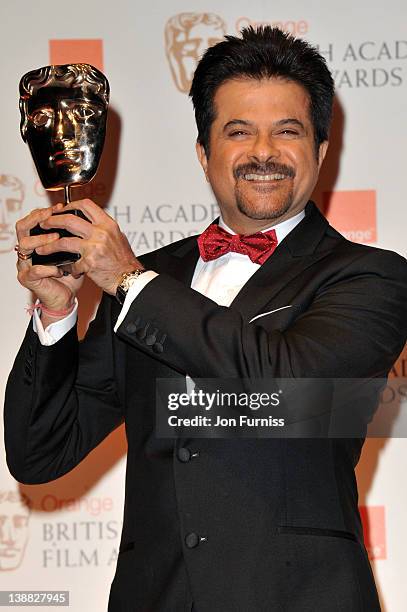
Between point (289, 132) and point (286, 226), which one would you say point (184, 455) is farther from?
point (289, 132)

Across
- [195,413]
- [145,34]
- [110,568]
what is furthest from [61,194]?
[195,413]

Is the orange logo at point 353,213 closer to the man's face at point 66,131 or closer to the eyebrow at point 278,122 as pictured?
the eyebrow at point 278,122

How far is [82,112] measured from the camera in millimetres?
1801

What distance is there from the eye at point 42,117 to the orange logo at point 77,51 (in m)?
1.06

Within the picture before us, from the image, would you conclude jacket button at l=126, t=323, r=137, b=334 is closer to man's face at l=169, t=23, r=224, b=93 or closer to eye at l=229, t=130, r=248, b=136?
eye at l=229, t=130, r=248, b=136

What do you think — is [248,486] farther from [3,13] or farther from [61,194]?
[3,13]

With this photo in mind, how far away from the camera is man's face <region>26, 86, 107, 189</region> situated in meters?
1.79

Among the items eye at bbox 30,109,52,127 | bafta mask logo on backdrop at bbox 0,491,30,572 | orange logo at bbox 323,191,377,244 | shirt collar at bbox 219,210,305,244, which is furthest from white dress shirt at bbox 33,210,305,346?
bafta mask logo on backdrop at bbox 0,491,30,572

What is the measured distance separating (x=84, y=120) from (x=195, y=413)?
1.74 ft

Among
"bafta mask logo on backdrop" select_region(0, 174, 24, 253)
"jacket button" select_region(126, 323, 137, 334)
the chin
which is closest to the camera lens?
"jacket button" select_region(126, 323, 137, 334)

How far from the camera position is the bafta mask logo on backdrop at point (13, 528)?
2.79 metres

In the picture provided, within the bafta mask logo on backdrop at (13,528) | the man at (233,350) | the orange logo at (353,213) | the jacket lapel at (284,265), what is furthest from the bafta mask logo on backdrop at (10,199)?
the jacket lapel at (284,265)

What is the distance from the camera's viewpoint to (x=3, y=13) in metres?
2.84

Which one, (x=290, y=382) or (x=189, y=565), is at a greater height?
(x=290, y=382)
